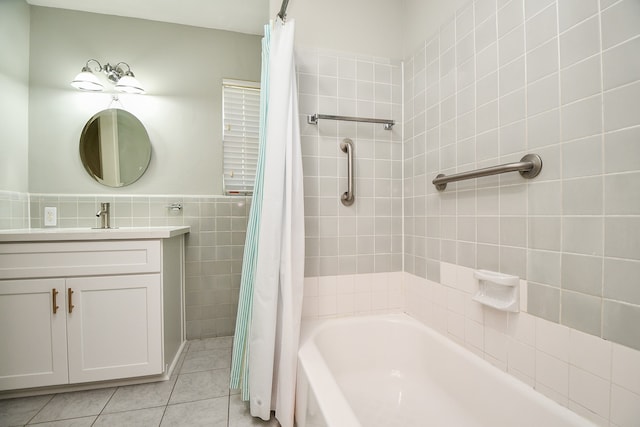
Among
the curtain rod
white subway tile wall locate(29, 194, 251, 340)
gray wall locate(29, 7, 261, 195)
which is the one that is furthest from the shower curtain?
gray wall locate(29, 7, 261, 195)

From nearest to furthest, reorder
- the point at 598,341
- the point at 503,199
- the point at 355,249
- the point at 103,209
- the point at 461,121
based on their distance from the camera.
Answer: the point at 598,341, the point at 503,199, the point at 461,121, the point at 355,249, the point at 103,209

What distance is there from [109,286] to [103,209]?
711 millimetres

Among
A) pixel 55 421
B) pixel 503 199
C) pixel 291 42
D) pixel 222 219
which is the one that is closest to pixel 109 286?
pixel 55 421

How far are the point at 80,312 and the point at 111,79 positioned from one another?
1629 mm

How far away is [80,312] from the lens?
4.74ft

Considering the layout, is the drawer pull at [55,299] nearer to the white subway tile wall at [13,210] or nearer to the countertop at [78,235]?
the countertop at [78,235]

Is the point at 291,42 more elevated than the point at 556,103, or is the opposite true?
the point at 291,42

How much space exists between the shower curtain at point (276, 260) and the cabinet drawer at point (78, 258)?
69 cm

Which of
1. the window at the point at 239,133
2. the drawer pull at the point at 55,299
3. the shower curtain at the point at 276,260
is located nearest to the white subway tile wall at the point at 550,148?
the shower curtain at the point at 276,260

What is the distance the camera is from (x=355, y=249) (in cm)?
157

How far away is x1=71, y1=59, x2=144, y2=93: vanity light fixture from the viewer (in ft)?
6.24

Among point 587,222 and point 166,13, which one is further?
point 166,13

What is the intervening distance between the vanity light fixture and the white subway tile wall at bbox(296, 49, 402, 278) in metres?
1.34

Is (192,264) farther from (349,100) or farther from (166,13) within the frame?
(166,13)
